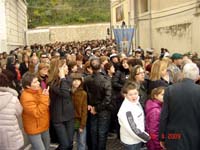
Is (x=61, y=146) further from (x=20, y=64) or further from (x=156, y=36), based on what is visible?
(x=156, y=36)

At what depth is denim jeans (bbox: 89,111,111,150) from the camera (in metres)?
7.50

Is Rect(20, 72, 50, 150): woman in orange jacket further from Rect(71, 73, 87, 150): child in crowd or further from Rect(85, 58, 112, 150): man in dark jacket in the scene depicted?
Rect(85, 58, 112, 150): man in dark jacket

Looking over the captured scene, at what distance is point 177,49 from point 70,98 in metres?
18.8

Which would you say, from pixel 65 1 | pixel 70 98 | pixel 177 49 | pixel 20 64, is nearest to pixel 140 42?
pixel 177 49


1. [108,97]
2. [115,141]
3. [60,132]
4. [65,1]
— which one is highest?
[65,1]

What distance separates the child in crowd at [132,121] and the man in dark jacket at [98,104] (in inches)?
43.2

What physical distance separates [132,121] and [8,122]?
67.8 inches

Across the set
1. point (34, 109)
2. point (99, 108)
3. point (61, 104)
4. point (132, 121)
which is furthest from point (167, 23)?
point (34, 109)

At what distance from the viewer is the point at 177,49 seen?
25.0 metres

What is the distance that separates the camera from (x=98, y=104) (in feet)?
24.4

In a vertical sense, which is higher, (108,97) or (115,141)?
(108,97)

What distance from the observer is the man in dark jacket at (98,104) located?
743cm

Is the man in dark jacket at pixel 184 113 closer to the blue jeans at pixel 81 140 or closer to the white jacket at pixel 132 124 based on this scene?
the white jacket at pixel 132 124

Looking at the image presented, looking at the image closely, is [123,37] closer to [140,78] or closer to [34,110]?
[140,78]
